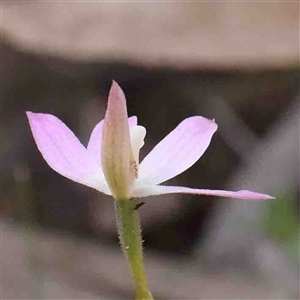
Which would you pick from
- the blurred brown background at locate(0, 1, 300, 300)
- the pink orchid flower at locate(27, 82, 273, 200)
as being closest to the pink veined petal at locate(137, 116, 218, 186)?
the pink orchid flower at locate(27, 82, 273, 200)

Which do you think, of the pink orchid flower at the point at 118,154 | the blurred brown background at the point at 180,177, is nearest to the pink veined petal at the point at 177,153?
the pink orchid flower at the point at 118,154

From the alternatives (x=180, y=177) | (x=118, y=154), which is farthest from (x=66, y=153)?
(x=180, y=177)

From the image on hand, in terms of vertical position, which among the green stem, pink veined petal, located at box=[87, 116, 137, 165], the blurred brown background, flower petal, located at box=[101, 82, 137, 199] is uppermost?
the blurred brown background

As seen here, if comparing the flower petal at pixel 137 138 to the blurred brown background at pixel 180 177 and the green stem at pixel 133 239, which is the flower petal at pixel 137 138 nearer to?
the green stem at pixel 133 239

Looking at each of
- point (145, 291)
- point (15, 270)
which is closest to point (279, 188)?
point (15, 270)

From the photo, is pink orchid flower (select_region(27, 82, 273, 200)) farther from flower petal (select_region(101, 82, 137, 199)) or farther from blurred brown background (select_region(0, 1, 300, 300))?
blurred brown background (select_region(0, 1, 300, 300))

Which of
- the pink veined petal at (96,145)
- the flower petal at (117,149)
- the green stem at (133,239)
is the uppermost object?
the pink veined petal at (96,145)
